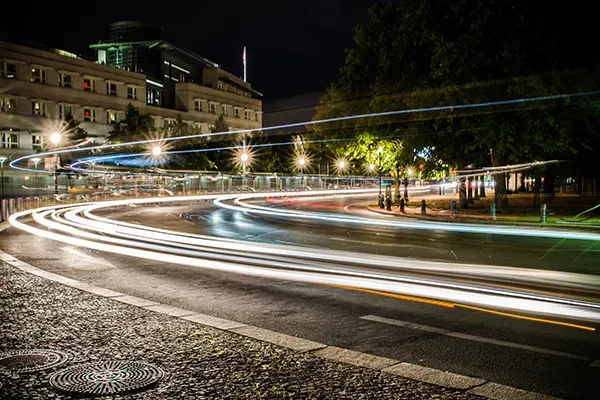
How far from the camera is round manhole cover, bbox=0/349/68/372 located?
6.21 metres

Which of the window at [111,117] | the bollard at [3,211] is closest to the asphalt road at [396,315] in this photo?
the bollard at [3,211]

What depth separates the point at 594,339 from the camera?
732cm

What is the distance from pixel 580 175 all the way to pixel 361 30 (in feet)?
95.8

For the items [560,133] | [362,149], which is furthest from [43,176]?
[560,133]

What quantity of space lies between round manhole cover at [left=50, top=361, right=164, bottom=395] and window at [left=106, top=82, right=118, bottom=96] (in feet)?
237

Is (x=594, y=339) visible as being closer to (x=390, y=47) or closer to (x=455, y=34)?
(x=455, y=34)

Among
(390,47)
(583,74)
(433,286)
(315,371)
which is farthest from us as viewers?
(390,47)

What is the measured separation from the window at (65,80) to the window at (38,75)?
6.96 ft

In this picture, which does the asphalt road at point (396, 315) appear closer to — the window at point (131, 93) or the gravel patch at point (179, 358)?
the gravel patch at point (179, 358)

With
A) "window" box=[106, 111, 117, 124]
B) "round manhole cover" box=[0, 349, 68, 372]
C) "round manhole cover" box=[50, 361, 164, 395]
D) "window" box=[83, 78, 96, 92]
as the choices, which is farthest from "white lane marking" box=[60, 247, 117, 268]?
"window" box=[106, 111, 117, 124]

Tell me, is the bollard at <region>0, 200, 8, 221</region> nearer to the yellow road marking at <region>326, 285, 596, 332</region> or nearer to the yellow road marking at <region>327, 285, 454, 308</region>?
the yellow road marking at <region>326, 285, 596, 332</region>

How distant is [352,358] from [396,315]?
2.42 metres

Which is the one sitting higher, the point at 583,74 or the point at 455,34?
the point at 455,34

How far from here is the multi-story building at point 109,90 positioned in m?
62.3
